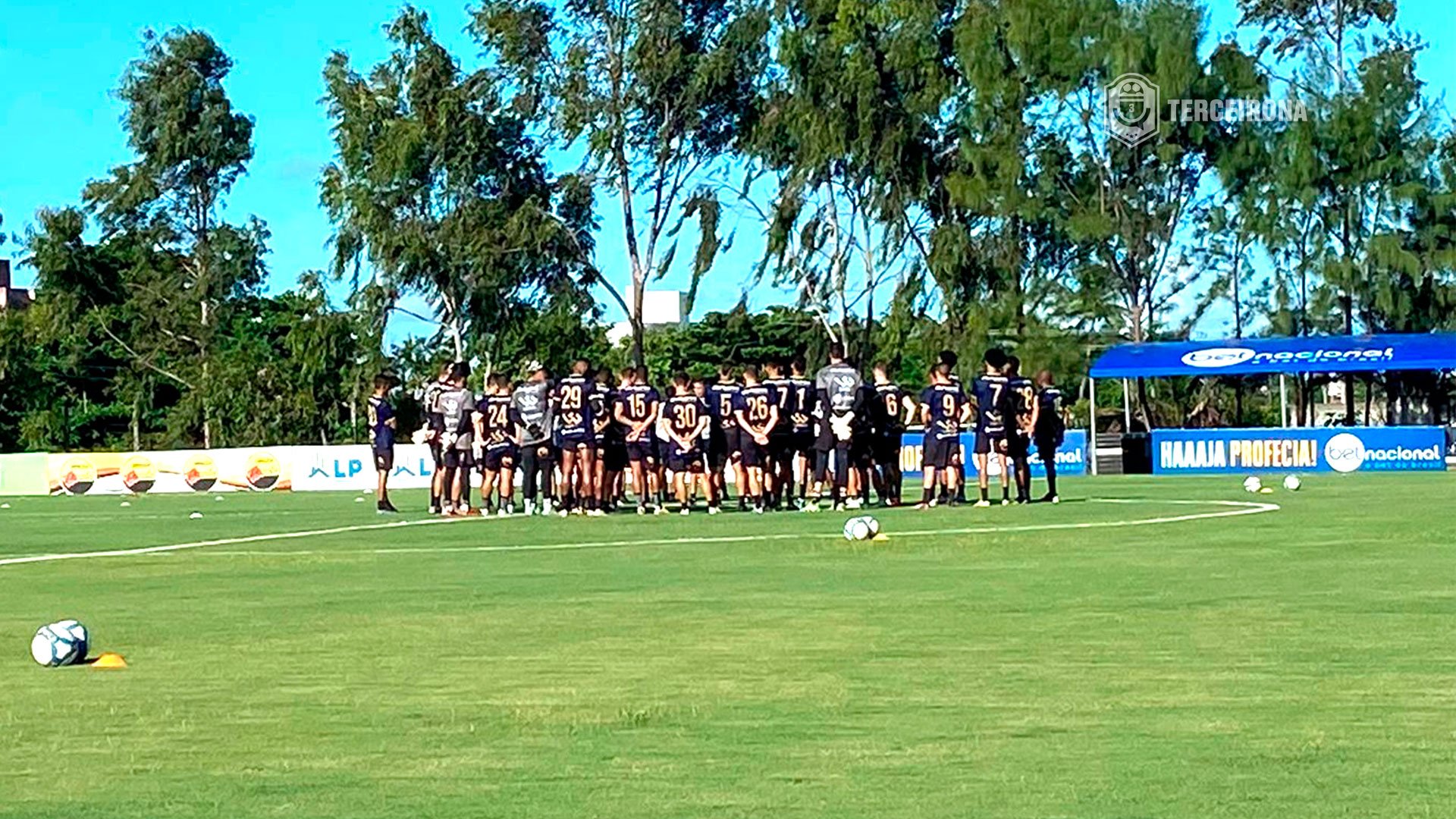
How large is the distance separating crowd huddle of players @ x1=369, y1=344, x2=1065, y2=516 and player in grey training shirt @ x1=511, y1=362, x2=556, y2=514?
0.02m

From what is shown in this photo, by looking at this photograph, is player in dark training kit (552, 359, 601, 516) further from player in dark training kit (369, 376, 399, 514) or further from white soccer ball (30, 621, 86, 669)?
white soccer ball (30, 621, 86, 669)

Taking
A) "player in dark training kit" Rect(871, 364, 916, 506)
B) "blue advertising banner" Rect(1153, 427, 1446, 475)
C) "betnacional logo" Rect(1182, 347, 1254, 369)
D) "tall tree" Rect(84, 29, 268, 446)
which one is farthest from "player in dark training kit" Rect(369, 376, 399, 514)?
"tall tree" Rect(84, 29, 268, 446)

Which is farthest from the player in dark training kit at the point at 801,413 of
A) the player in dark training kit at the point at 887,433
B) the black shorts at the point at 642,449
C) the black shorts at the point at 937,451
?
the black shorts at the point at 642,449

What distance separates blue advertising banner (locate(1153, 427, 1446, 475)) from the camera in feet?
157

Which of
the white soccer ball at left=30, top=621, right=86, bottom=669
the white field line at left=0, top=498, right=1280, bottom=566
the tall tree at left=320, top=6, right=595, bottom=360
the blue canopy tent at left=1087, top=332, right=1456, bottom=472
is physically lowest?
the white soccer ball at left=30, top=621, right=86, bottom=669

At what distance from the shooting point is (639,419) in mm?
30641

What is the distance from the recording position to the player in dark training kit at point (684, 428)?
1198 inches

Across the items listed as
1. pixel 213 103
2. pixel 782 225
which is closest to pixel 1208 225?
pixel 782 225

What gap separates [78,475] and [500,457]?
2261 cm

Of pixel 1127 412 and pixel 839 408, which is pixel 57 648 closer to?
pixel 839 408

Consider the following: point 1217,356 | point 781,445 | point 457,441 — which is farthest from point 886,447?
point 1217,356

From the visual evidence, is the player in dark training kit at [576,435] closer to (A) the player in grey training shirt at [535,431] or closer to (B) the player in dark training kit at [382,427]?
(A) the player in grey training shirt at [535,431]

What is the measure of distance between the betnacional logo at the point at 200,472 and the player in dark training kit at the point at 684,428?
21.5 meters

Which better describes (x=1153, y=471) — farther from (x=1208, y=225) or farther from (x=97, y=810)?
(x=97, y=810)
